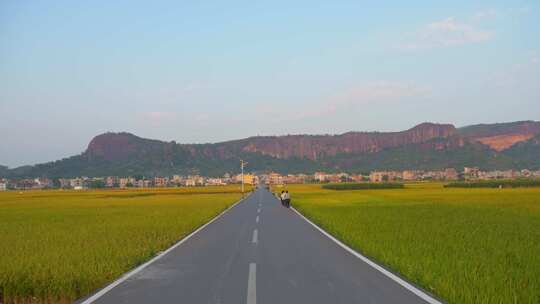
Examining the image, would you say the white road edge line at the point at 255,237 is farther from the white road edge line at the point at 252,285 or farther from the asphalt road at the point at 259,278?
the white road edge line at the point at 252,285

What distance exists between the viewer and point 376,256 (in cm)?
1269

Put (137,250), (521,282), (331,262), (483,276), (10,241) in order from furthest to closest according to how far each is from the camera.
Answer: (10,241) → (137,250) → (331,262) → (483,276) → (521,282)

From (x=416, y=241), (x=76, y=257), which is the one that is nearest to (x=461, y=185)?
(x=416, y=241)

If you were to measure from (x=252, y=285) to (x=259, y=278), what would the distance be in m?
0.71

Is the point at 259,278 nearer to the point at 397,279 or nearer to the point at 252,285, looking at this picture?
the point at 252,285

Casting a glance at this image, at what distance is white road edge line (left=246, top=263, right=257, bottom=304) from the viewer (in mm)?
7828

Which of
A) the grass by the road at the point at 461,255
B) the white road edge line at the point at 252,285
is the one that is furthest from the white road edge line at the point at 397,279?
the white road edge line at the point at 252,285

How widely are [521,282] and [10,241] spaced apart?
51.5 ft

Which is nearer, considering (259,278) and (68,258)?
(259,278)

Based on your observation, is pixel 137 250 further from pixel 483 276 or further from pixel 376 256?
pixel 483 276

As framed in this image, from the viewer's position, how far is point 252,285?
896 centimetres

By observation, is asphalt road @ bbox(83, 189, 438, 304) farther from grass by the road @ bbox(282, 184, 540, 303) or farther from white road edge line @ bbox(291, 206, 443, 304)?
grass by the road @ bbox(282, 184, 540, 303)

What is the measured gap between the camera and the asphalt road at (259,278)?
8016mm

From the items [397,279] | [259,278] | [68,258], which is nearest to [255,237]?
[68,258]
